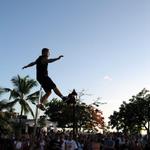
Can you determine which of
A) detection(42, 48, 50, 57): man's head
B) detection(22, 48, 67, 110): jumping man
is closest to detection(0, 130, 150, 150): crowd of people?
detection(22, 48, 67, 110): jumping man

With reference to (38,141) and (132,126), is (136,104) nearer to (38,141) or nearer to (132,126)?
(132,126)

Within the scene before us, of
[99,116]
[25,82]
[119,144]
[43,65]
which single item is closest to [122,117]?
[99,116]

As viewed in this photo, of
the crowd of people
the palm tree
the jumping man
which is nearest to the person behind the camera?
the jumping man

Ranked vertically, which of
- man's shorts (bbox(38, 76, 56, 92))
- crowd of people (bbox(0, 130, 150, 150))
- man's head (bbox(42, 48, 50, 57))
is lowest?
crowd of people (bbox(0, 130, 150, 150))

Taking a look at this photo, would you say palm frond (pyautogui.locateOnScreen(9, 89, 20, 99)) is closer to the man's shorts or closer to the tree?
the tree

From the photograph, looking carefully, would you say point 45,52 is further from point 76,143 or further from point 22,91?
point 22,91

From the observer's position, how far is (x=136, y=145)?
21.4 m

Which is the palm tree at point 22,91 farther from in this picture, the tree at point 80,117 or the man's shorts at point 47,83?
the man's shorts at point 47,83

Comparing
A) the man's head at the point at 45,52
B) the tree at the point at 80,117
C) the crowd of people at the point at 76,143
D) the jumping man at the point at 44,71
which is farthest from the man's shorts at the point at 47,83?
the tree at the point at 80,117

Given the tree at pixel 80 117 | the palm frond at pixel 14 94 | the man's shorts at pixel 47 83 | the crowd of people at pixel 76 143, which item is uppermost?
the palm frond at pixel 14 94

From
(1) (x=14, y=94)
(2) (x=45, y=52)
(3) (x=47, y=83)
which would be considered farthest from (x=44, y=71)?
(1) (x=14, y=94)

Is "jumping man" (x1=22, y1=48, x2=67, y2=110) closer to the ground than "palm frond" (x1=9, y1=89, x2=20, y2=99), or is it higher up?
closer to the ground

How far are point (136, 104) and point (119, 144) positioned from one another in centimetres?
4019

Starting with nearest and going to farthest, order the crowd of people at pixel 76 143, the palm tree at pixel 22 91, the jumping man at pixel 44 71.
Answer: the jumping man at pixel 44 71
the crowd of people at pixel 76 143
the palm tree at pixel 22 91
